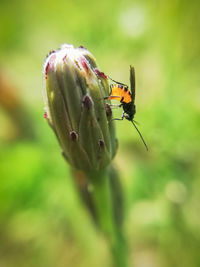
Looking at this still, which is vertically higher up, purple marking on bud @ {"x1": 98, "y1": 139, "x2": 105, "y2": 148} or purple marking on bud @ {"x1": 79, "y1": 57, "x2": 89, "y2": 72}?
purple marking on bud @ {"x1": 79, "y1": 57, "x2": 89, "y2": 72}

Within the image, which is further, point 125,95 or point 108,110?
point 125,95

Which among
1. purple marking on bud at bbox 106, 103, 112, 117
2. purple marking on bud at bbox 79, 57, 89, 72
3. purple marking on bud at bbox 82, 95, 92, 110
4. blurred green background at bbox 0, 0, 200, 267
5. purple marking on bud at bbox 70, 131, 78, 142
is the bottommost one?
blurred green background at bbox 0, 0, 200, 267

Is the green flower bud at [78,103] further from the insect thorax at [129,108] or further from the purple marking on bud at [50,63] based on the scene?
the insect thorax at [129,108]

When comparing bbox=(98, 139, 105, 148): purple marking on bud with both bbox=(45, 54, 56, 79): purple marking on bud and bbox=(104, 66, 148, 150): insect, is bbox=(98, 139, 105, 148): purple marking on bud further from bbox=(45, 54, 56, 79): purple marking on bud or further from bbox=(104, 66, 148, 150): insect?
bbox=(45, 54, 56, 79): purple marking on bud

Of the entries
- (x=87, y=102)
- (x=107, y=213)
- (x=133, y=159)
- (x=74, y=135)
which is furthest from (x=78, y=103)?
(x=133, y=159)

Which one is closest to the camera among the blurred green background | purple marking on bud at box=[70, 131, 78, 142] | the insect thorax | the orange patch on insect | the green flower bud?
the green flower bud

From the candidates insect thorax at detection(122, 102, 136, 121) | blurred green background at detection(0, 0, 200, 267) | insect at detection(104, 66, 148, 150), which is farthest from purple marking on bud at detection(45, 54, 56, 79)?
blurred green background at detection(0, 0, 200, 267)

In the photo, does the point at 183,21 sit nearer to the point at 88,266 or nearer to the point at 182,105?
the point at 182,105

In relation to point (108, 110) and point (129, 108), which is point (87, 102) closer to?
point (108, 110)
